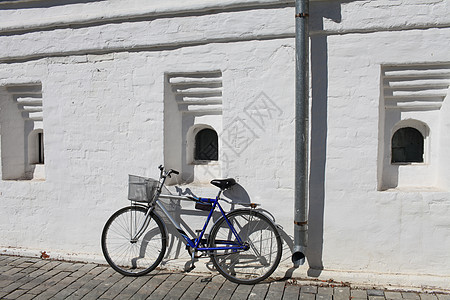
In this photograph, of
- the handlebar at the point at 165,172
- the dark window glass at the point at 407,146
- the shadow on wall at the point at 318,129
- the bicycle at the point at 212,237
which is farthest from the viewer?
the handlebar at the point at 165,172

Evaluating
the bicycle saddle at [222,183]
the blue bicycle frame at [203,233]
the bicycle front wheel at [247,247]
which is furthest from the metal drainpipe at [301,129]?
the bicycle saddle at [222,183]

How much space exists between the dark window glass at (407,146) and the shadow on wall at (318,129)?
902 mm

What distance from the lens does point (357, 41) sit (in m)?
4.72

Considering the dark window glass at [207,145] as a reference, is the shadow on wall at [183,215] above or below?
below

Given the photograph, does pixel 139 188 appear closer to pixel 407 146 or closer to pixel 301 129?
pixel 301 129

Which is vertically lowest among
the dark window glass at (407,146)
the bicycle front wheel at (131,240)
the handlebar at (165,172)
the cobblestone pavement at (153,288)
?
the cobblestone pavement at (153,288)

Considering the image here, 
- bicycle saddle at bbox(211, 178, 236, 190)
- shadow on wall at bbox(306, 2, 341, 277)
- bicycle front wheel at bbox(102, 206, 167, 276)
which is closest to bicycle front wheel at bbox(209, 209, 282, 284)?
bicycle saddle at bbox(211, 178, 236, 190)

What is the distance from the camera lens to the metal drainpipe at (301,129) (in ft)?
15.2

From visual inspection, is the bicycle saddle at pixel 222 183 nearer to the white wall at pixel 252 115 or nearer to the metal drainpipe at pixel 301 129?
the white wall at pixel 252 115

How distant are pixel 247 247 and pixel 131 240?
1.39 meters

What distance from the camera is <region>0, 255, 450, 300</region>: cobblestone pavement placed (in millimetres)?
4547

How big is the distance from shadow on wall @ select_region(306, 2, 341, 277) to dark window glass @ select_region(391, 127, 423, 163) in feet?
2.96

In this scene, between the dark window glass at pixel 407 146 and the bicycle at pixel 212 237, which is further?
the dark window glass at pixel 407 146

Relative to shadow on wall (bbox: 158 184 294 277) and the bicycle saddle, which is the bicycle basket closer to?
shadow on wall (bbox: 158 184 294 277)
